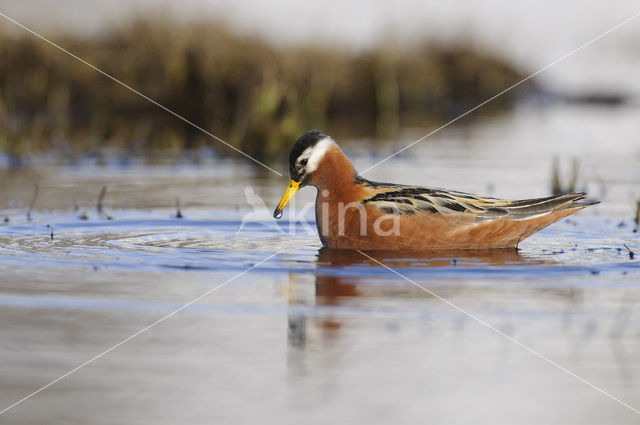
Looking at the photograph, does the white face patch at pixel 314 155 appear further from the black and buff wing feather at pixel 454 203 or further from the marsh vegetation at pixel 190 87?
the marsh vegetation at pixel 190 87

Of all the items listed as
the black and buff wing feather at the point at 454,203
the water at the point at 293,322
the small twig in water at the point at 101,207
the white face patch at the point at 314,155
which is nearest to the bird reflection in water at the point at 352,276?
the water at the point at 293,322

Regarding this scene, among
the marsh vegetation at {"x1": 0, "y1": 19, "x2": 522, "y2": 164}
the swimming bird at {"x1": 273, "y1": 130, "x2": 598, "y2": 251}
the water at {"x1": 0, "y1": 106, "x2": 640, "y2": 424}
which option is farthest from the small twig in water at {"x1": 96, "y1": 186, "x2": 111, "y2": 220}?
the marsh vegetation at {"x1": 0, "y1": 19, "x2": 522, "y2": 164}

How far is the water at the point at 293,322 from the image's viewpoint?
4.39 meters

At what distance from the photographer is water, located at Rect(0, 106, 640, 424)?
4.39 meters

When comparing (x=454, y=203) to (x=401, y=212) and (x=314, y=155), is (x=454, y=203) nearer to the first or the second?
(x=401, y=212)

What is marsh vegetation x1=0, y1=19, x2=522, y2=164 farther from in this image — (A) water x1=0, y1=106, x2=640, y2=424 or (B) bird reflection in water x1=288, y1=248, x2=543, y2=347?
(B) bird reflection in water x1=288, y1=248, x2=543, y2=347

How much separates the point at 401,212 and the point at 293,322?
8.01 feet

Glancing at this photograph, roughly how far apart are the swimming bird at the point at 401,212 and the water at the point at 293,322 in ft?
0.65

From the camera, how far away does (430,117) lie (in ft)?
80.5

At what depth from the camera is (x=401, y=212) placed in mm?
8031

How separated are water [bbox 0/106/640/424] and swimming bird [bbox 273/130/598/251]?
0.65ft

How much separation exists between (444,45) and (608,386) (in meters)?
29.4

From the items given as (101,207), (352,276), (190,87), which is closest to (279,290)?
(352,276)

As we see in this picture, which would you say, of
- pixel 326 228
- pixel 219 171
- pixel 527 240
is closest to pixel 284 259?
pixel 326 228
